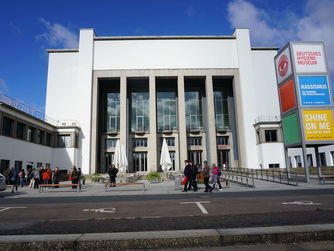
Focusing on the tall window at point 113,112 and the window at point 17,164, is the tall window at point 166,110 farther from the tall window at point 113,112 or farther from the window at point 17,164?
the window at point 17,164

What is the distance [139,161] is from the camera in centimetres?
4303

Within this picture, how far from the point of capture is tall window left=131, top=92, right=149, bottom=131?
44125mm

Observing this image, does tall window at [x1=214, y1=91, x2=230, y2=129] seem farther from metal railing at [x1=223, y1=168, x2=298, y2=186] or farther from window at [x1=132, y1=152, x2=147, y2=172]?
metal railing at [x1=223, y1=168, x2=298, y2=186]

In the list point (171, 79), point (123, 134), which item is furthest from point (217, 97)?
point (123, 134)

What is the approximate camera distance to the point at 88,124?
38875mm

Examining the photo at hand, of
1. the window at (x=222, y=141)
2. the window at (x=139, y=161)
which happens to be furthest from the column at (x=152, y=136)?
the window at (x=222, y=141)

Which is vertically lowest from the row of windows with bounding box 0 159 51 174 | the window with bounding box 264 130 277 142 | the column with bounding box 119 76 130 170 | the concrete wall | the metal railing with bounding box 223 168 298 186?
the metal railing with bounding box 223 168 298 186

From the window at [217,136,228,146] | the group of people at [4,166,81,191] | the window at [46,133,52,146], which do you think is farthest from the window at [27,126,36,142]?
the window at [217,136,228,146]

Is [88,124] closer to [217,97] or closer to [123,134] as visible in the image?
[123,134]

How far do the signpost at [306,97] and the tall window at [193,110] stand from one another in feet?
76.7

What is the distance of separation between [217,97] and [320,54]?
25.1 meters

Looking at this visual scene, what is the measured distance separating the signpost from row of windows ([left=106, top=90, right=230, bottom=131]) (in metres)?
23.4

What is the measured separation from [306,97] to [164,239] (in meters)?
20.0

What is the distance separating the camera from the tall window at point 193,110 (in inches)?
1763
